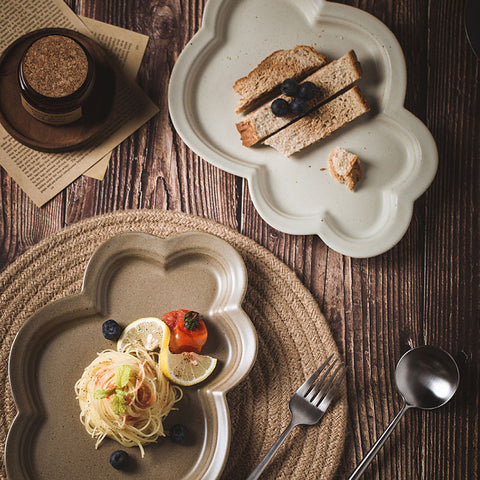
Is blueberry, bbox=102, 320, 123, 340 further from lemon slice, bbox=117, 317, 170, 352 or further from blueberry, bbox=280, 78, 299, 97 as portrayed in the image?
blueberry, bbox=280, 78, 299, 97

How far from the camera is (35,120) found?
4.94 ft

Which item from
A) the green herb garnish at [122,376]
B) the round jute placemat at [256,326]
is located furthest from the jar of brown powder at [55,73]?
the green herb garnish at [122,376]

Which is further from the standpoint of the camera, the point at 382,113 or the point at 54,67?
the point at 382,113

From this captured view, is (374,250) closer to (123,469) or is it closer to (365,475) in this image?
(365,475)

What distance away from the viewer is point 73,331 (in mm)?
1394

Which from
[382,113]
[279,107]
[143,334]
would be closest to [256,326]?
[143,334]

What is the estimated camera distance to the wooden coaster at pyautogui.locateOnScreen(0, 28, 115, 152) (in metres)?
1.50

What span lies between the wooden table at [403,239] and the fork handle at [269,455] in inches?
8.2

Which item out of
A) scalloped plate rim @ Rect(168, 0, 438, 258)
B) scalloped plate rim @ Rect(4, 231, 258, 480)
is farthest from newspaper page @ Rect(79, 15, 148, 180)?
scalloped plate rim @ Rect(4, 231, 258, 480)

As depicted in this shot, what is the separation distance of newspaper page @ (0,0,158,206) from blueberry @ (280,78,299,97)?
394 millimetres

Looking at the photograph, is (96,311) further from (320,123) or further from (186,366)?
(320,123)

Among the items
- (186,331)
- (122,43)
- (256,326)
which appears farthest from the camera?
(122,43)


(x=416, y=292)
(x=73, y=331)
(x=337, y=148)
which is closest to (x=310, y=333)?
(x=416, y=292)

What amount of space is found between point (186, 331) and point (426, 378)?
711mm
